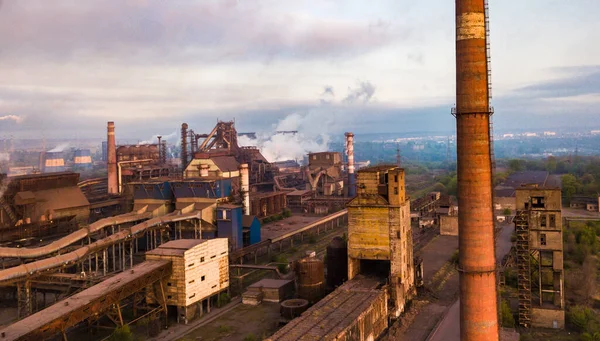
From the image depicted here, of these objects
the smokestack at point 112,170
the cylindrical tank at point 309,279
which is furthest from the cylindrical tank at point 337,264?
the smokestack at point 112,170

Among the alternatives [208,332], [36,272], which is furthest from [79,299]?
[208,332]

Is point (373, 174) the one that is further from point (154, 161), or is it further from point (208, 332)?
point (154, 161)

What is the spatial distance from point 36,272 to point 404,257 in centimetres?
1732

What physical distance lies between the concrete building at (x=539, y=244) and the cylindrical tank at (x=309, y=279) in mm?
9501

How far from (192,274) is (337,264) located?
8267 millimetres

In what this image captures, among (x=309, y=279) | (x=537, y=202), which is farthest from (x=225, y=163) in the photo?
(x=537, y=202)

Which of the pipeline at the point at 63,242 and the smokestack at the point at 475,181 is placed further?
the pipeline at the point at 63,242

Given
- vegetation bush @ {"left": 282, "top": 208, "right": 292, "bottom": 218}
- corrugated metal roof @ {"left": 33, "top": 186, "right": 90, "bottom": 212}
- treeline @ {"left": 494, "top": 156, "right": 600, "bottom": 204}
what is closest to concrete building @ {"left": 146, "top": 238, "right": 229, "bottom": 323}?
corrugated metal roof @ {"left": 33, "top": 186, "right": 90, "bottom": 212}

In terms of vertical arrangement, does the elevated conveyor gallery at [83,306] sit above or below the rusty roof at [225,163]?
below

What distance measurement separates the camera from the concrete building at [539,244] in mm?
22656

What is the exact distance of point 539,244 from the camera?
22938 millimetres

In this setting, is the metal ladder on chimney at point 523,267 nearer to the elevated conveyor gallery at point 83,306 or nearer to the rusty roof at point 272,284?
the rusty roof at point 272,284

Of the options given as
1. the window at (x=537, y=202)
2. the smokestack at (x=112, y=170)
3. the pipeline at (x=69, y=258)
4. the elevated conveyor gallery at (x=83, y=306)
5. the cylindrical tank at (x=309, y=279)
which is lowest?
the cylindrical tank at (x=309, y=279)

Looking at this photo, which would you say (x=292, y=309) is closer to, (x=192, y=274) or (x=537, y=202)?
(x=192, y=274)
